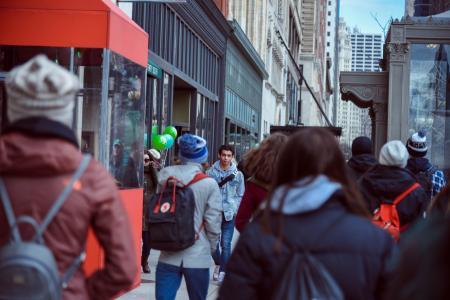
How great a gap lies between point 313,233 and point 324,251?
0.27 feet

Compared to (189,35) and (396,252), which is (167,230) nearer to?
(396,252)

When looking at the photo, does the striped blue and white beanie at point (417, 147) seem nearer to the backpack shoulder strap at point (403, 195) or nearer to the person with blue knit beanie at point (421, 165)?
the person with blue knit beanie at point (421, 165)

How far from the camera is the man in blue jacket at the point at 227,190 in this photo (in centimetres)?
1149

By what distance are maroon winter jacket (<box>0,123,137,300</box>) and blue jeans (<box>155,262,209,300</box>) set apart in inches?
128

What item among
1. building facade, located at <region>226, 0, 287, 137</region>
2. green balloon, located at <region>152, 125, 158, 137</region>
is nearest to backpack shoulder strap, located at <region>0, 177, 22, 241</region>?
green balloon, located at <region>152, 125, 158, 137</region>

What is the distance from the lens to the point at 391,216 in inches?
251

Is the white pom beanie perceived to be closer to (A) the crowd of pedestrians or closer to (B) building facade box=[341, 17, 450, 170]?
(A) the crowd of pedestrians

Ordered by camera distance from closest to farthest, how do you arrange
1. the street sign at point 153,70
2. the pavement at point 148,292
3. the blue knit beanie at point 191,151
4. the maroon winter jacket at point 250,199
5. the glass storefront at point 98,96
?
the maroon winter jacket at point 250,199
the blue knit beanie at point 191,151
the glass storefront at point 98,96
the pavement at point 148,292
the street sign at point 153,70

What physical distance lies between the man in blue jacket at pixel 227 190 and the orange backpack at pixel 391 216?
5.13m

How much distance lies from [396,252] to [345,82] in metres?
19.2

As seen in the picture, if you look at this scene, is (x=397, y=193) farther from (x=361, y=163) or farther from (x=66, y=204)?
(x=66, y=204)

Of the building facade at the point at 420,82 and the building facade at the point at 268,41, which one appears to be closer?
the building facade at the point at 420,82

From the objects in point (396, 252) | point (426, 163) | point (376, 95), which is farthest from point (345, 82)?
point (396, 252)

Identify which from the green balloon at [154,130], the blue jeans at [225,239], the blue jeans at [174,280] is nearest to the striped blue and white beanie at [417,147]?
the blue jeans at [174,280]
